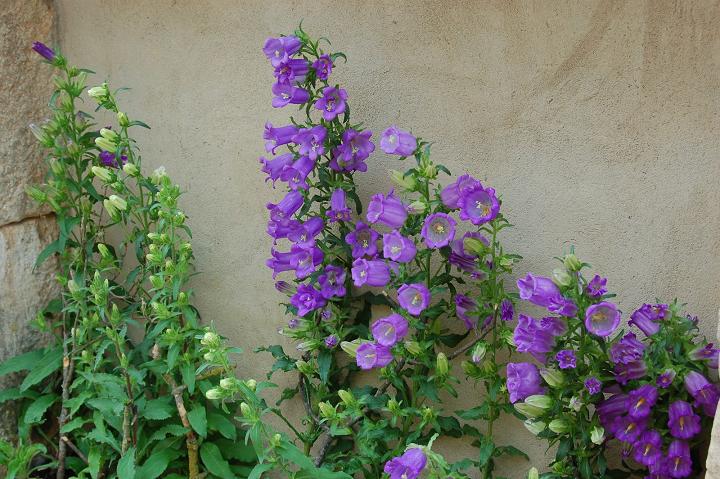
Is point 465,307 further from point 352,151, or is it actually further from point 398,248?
point 352,151

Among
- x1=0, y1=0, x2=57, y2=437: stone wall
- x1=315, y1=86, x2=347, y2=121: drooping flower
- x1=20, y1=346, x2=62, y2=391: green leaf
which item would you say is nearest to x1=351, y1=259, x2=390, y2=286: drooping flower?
x1=315, y1=86, x2=347, y2=121: drooping flower

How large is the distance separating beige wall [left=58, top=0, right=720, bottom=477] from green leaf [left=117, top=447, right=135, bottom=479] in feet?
2.49

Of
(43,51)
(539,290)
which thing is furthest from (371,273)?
(43,51)

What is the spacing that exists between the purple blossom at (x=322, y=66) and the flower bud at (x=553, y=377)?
4.64 feet

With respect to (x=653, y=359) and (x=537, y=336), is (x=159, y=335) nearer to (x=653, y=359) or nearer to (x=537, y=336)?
(x=537, y=336)

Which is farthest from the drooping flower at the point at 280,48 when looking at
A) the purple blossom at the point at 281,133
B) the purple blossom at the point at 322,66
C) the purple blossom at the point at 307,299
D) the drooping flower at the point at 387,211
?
the purple blossom at the point at 307,299

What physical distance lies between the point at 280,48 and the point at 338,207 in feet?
2.16

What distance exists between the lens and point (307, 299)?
11.1 feet

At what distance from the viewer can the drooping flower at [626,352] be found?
9.20ft

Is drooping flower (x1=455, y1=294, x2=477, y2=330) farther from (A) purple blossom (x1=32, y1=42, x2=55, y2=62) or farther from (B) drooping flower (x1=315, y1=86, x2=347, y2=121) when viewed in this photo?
(A) purple blossom (x1=32, y1=42, x2=55, y2=62)

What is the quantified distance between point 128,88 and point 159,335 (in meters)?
1.21

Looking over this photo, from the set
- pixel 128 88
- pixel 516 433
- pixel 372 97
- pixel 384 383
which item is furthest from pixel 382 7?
pixel 516 433

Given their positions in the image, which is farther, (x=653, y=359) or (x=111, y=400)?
(x=111, y=400)

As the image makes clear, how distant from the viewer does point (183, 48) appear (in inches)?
152
